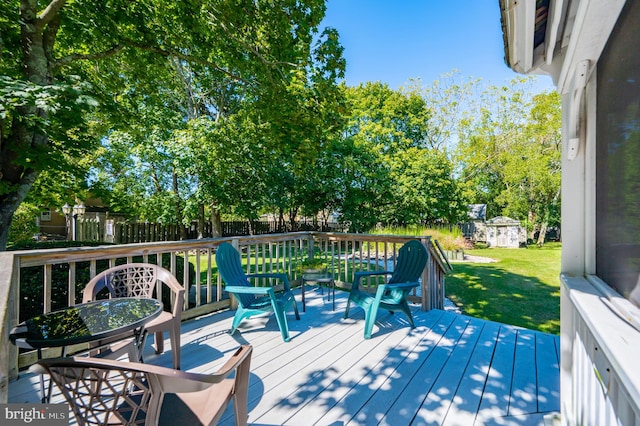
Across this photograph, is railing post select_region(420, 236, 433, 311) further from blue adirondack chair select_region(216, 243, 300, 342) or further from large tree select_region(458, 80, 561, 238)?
large tree select_region(458, 80, 561, 238)

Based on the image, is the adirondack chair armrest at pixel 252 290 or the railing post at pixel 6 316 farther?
the adirondack chair armrest at pixel 252 290

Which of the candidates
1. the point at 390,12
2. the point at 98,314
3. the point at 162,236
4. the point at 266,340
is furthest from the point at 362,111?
the point at 98,314

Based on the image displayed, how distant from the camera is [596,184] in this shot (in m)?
1.63

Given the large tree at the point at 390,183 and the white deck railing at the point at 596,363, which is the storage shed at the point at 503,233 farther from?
the white deck railing at the point at 596,363

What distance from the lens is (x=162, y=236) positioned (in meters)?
10.9

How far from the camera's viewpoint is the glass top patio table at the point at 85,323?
1.52 metres

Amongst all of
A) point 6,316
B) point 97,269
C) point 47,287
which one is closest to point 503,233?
point 97,269

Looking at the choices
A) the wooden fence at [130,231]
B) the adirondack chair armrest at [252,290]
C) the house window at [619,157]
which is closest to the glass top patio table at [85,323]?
the adirondack chair armrest at [252,290]

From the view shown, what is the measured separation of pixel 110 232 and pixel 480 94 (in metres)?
20.7

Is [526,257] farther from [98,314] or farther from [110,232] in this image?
[110,232]

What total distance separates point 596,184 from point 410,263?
2.39 metres
